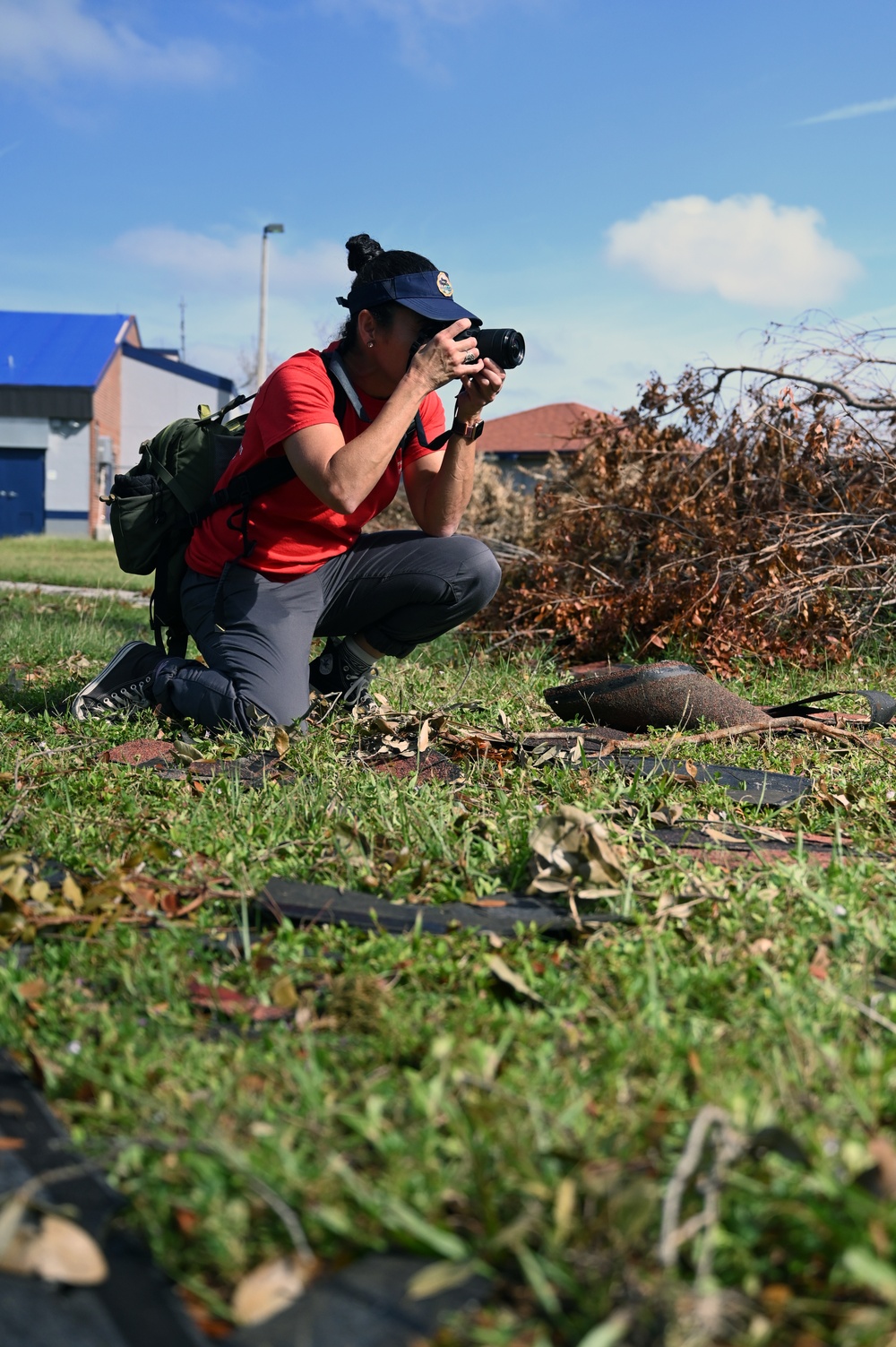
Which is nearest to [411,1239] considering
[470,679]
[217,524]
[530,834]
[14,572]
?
[530,834]

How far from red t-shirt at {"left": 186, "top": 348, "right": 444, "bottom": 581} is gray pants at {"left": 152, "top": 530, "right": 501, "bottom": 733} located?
77 millimetres

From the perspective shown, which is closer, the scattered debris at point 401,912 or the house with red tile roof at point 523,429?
the scattered debris at point 401,912

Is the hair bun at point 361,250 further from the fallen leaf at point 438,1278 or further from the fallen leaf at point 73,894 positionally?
the fallen leaf at point 438,1278

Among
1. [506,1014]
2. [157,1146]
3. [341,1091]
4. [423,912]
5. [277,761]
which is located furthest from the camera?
[277,761]

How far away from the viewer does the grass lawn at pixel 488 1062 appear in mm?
1134

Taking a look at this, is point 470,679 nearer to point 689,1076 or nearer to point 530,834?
point 530,834

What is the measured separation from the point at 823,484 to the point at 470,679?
9.53ft

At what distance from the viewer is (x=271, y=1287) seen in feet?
3.77

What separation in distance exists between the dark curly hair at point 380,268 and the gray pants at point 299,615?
87cm

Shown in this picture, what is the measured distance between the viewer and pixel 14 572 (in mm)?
13766

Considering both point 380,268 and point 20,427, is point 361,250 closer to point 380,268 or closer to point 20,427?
point 380,268

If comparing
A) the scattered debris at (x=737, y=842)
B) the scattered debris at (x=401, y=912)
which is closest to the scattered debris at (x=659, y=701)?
the scattered debris at (x=737, y=842)

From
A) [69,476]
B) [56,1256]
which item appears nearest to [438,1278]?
[56,1256]

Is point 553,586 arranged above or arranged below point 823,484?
below
